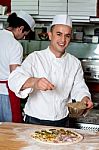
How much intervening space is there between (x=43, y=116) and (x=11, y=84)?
31cm

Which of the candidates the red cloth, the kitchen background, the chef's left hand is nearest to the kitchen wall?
the kitchen background

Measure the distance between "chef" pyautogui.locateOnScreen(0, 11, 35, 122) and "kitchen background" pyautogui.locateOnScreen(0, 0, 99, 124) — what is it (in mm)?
414

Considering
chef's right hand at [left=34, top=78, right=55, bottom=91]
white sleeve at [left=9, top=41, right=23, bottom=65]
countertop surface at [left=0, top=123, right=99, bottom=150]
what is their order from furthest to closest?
white sleeve at [left=9, top=41, right=23, bottom=65] < chef's right hand at [left=34, top=78, right=55, bottom=91] < countertop surface at [left=0, top=123, right=99, bottom=150]

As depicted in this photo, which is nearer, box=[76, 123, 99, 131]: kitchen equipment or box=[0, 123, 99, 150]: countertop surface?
box=[0, 123, 99, 150]: countertop surface

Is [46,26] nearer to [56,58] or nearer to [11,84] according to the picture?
[56,58]

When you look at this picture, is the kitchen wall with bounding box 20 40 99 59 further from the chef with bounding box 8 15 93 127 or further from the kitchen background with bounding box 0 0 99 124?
the chef with bounding box 8 15 93 127

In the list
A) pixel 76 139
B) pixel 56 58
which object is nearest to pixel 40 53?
pixel 56 58

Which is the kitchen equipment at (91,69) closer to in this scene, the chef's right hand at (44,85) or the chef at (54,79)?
the chef at (54,79)

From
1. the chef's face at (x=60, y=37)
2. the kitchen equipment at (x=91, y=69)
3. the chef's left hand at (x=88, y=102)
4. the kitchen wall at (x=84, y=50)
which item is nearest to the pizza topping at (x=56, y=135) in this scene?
the chef's left hand at (x=88, y=102)

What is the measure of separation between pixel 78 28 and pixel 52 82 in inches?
65.5

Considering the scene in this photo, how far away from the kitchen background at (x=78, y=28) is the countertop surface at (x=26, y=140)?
41.6 inches

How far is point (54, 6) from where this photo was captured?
134 inches

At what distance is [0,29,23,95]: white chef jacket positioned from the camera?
2.73m

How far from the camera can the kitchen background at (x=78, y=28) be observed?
3154 millimetres
